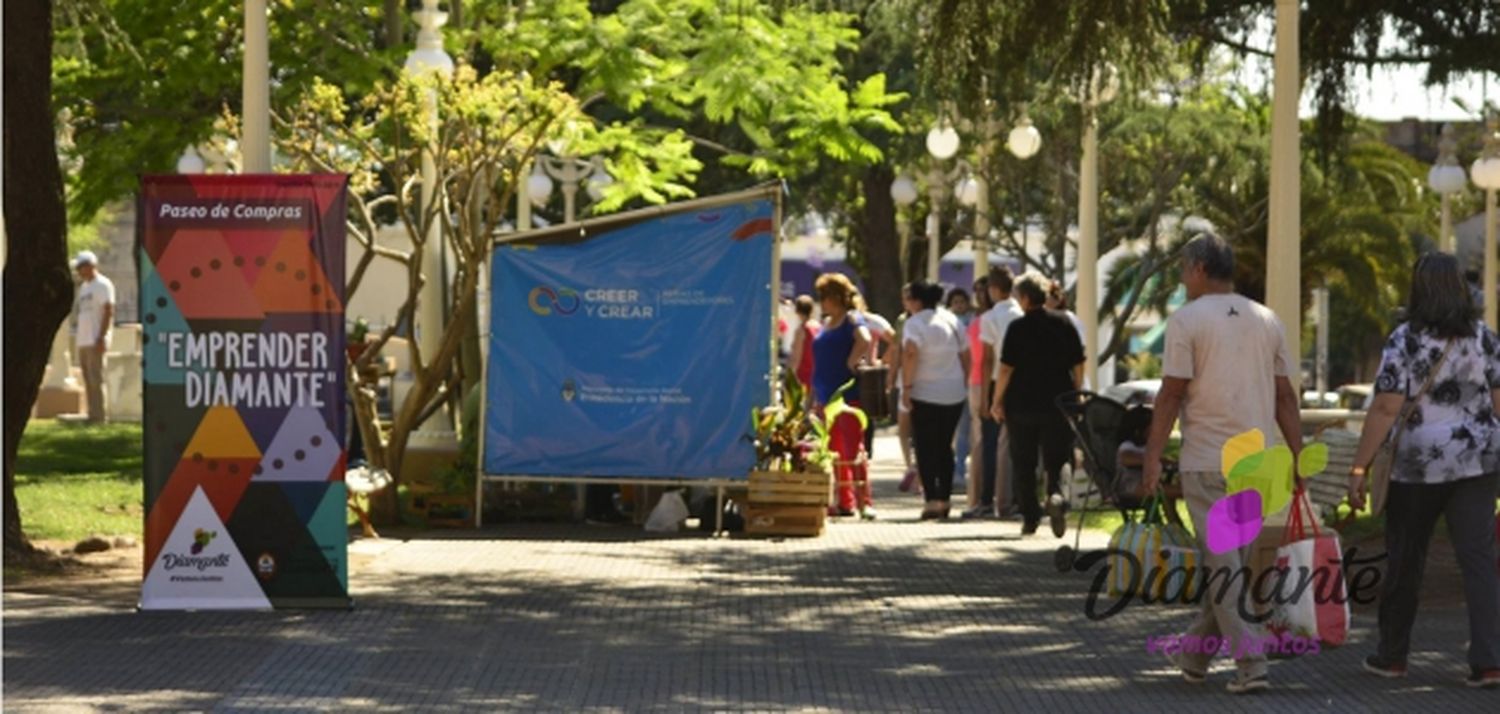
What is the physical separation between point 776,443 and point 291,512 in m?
5.76

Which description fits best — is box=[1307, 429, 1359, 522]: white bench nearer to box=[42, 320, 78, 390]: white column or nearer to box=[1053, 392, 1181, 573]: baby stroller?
box=[1053, 392, 1181, 573]: baby stroller

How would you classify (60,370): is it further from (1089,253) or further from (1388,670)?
(1388,670)

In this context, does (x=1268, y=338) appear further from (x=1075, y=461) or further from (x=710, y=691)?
(x=1075, y=461)

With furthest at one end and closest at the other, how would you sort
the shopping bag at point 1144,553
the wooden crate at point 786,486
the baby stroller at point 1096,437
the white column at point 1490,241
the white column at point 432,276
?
the white column at point 1490,241
the white column at point 432,276
the wooden crate at point 786,486
the baby stroller at point 1096,437
the shopping bag at point 1144,553

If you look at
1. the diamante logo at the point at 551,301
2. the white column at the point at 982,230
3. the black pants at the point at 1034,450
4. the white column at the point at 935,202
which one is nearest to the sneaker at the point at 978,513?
the black pants at the point at 1034,450

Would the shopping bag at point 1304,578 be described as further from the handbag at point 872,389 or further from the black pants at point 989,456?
the handbag at point 872,389

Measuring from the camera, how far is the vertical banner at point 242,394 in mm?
12172

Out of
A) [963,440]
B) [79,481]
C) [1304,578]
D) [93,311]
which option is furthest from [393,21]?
[1304,578]

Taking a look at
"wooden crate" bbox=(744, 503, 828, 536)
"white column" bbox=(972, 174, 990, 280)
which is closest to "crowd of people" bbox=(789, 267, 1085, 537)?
"wooden crate" bbox=(744, 503, 828, 536)

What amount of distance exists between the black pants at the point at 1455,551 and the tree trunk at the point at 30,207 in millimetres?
7272

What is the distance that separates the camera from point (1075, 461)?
63.0ft

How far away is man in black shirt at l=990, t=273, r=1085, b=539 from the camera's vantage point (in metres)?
17.0

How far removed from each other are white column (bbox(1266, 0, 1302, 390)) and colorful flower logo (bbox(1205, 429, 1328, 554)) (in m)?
4.00

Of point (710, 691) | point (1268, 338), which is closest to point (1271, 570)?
point (1268, 338)
